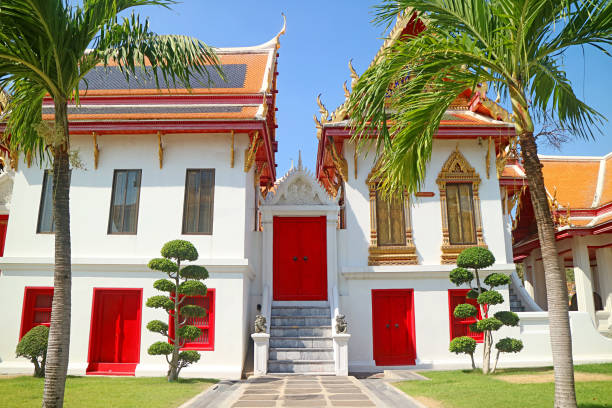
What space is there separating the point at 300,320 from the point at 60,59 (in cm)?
743

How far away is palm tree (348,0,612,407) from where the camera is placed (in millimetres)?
5000

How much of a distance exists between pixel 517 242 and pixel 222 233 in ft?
39.8

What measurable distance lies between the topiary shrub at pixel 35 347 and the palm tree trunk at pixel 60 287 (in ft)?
15.2

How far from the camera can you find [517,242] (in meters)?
17.9

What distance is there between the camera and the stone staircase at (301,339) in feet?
31.5

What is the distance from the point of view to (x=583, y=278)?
14430 millimetres

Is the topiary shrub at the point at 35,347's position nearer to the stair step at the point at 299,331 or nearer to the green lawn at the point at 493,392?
the stair step at the point at 299,331

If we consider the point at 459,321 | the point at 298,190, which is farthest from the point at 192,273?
the point at 459,321

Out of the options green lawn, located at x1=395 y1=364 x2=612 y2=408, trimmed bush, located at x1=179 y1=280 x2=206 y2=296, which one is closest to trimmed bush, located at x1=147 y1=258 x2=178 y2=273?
trimmed bush, located at x1=179 y1=280 x2=206 y2=296

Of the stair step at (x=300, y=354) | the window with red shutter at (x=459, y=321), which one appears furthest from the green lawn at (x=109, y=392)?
the window with red shutter at (x=459, y=321)

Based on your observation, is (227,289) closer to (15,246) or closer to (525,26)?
(15,246)

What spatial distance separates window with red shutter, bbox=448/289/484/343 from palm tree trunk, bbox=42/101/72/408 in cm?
850

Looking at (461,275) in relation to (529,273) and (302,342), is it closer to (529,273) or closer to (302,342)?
(302,342)

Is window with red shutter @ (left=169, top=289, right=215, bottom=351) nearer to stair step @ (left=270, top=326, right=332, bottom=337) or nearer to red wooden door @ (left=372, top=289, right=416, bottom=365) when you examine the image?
stair step @ (left=270, top=326, right=332, bottom=337)
